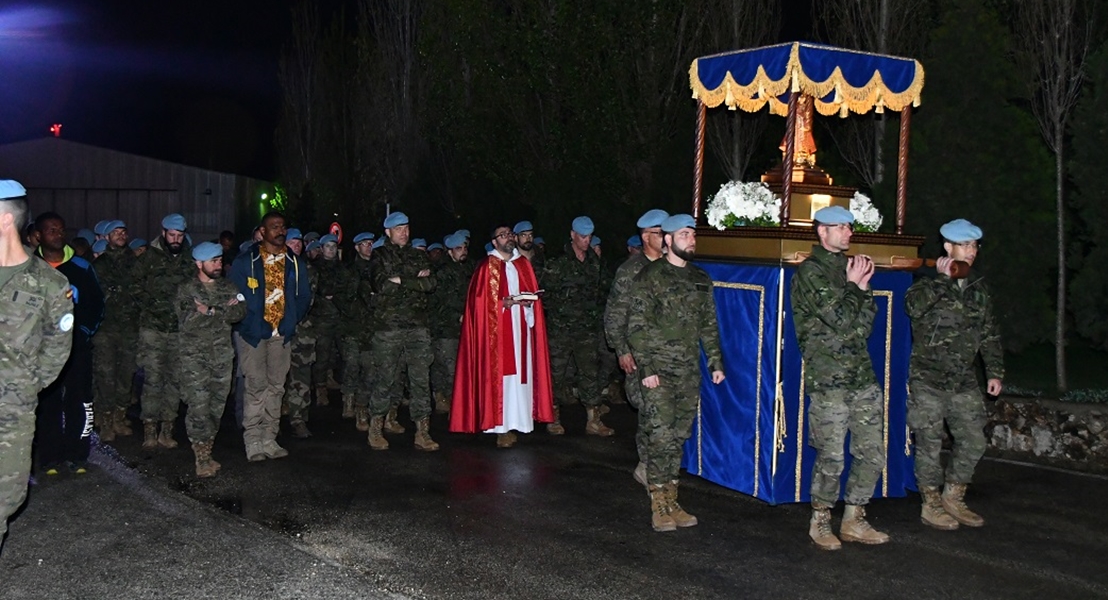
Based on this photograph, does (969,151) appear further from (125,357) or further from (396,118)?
(396,118)

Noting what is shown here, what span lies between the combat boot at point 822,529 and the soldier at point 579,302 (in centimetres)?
408

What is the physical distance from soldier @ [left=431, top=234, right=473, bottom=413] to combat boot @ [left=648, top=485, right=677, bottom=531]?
16.4ft

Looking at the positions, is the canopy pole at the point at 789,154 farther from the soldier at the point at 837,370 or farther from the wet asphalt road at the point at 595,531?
the wet asphalt road at the point at 595,531

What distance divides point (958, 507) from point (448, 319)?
20.0ft

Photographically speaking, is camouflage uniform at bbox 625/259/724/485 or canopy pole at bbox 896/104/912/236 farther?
canopy pole at bbox 896/104/912/236

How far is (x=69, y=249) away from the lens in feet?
28.4

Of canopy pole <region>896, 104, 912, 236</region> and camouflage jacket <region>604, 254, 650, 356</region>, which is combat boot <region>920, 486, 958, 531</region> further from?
canopy pole <region>896, 104, 912, 236</region>

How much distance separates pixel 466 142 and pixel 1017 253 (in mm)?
14091

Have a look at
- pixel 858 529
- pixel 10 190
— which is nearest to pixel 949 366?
pixel 858 529

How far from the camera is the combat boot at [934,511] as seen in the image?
708 centimetres

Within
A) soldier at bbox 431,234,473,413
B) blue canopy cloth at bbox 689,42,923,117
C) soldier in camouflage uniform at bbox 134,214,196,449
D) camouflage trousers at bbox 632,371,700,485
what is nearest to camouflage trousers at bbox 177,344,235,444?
soldier in camouflage uniform at bbox 134,214,196,449

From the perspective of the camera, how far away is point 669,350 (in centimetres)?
685

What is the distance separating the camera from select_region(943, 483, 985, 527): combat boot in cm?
716

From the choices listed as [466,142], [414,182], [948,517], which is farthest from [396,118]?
[948,517]
